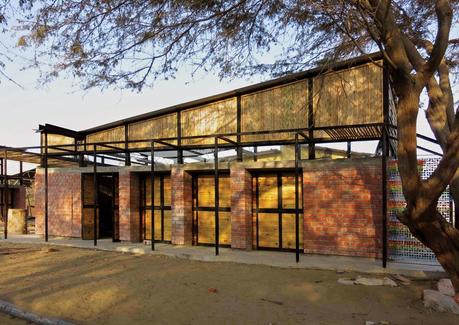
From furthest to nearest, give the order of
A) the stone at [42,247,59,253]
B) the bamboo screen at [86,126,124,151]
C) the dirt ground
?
the bamboo screen at [86,126,124,151] < the stone at [42,247,59,253] < the dirt ground

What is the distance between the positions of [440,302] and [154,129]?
406 inches

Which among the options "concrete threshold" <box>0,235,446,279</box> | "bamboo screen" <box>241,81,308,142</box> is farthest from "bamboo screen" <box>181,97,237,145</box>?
"concrete threshold" <box>0,235,446,279</box>

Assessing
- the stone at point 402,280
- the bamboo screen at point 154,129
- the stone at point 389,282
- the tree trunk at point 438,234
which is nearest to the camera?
the tree trunk at point 438,234

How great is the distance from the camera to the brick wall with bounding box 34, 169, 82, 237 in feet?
49.1

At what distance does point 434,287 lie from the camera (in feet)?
25.2

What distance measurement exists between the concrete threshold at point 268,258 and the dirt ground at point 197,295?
373mm

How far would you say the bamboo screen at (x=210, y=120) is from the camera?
13.1 m

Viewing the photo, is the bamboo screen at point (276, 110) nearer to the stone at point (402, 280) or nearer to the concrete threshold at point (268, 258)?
the concrete threshold at point (268, 258)

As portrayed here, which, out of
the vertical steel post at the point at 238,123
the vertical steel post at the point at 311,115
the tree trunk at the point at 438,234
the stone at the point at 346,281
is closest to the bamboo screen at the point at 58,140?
the vertical steel post at the point at 238,123

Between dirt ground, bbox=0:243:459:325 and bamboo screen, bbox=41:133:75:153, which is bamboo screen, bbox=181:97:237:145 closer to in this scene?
dirt ground, bbox=0:243:459:325

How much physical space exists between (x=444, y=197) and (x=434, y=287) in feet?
8.04

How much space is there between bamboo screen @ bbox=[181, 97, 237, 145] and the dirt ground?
4268 millimetres

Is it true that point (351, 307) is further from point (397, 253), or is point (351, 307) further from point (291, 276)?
point (397, 253)

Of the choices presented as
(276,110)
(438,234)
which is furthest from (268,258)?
(438,234)
